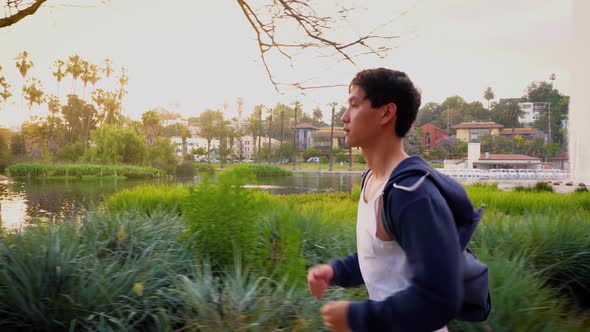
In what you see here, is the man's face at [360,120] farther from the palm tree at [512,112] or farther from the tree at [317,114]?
the palm tree at [512,112]

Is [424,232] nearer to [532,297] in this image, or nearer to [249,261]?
[532,297]

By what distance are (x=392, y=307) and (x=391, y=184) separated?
230 millimetres

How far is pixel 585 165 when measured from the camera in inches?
679

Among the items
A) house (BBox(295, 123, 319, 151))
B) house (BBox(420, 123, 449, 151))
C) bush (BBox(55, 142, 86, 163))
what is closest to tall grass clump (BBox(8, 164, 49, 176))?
bush (BBox(55, 142, 86, 163))

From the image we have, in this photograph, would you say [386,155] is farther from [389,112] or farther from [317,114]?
[317,114]

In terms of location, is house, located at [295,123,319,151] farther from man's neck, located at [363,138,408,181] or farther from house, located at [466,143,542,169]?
man's neck, located at [363,138,408,181]

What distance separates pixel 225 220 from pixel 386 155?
6.34ft

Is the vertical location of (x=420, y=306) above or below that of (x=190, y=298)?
above

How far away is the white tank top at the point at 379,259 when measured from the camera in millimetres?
959

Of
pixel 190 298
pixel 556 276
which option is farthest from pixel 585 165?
pixel 190 298

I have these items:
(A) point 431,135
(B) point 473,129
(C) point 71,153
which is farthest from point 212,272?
(B) point 473,129

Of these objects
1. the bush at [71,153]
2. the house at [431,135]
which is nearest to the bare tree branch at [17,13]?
the bush at [71,153]

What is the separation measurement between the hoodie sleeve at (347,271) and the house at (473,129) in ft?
158

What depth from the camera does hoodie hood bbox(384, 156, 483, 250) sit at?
0.90m
